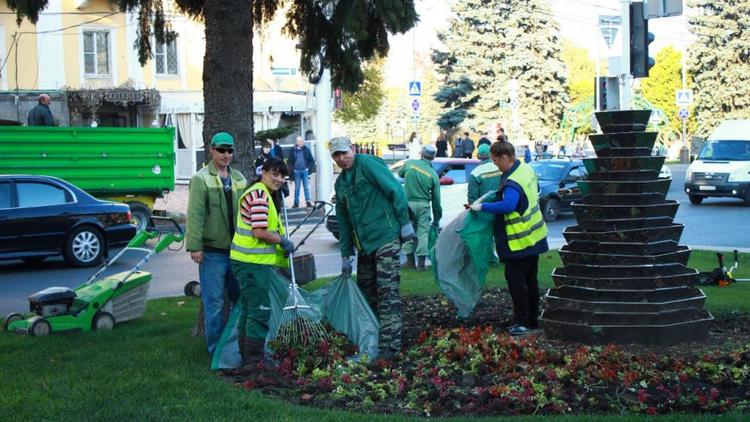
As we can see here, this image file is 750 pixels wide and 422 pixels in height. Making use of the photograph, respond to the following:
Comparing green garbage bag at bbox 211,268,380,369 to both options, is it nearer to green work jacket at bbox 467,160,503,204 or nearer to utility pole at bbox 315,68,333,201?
green work jacket at bbox 467,160,503,204

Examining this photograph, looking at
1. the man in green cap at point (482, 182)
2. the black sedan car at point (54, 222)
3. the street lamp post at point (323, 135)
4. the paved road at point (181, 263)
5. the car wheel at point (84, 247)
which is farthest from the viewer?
the street lamp post at point (323, 135)

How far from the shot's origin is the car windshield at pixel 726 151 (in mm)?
28953

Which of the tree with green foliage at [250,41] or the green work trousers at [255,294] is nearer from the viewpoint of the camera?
the green work trousers at [255,294]

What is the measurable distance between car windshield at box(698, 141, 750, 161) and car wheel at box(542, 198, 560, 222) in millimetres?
7624

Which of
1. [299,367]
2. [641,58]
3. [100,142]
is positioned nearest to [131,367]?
[299,367]

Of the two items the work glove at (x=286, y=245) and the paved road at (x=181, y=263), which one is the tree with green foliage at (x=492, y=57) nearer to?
the paved road at (x=181, y=263)

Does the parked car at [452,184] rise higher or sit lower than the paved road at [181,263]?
higher

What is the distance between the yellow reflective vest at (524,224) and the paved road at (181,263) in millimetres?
5792

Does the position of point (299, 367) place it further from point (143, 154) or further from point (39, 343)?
point (143, 154)

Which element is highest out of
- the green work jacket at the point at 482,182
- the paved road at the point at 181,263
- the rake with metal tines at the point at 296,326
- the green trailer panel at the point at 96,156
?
the green trailer panel at the point at 96,156

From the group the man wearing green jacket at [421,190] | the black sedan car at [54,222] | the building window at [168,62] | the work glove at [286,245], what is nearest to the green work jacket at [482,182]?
the man wearing green jacket at [421,190]

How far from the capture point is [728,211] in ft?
84.3

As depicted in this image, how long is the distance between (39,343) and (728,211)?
20624mm

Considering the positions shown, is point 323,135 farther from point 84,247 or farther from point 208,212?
point 208,212
